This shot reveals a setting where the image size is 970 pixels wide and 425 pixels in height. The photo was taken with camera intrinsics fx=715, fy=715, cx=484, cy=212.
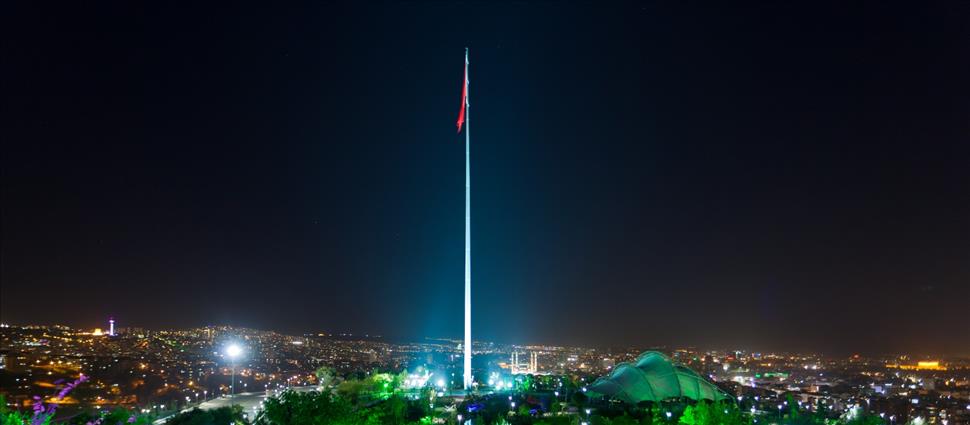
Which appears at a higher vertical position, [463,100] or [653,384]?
[463,100]

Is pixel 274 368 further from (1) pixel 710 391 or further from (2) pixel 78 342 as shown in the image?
(1) pixel 710 391

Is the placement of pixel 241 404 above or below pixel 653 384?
below

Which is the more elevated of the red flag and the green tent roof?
the red flag

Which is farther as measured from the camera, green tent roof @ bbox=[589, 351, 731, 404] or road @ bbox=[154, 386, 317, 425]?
green tent roof @ bbox=[589, 351, 731, 404]

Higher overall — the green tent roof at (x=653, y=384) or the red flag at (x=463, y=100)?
the red flag at (x=463, y=100)

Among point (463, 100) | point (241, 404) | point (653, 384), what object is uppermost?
point (463, 100)

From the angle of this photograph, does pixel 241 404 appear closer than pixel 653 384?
Yes

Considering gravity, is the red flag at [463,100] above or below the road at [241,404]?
above

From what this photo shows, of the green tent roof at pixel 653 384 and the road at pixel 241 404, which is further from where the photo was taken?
the green tent roof at pixel 653 384
